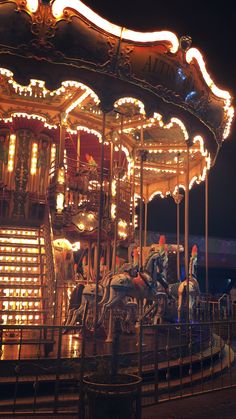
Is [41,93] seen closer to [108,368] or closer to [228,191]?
[108,368]

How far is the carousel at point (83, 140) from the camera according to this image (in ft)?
25.0

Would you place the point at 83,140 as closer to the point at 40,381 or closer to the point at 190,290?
the point at 190,290

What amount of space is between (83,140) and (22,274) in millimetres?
6273

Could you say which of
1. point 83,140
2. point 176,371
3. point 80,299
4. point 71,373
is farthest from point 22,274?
point 83,140

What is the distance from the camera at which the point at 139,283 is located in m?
9.17

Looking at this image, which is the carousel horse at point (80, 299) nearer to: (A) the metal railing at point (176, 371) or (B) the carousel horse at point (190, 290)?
(A) the metal railing at point (176, 371)

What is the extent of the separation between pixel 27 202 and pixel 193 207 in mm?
25889

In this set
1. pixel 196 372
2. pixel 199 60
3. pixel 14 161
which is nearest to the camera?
pixel 196 372

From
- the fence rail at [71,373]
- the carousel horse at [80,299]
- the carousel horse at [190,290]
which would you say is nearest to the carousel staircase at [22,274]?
the carousel horse at [80,299]

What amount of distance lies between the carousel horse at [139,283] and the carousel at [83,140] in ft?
0.08

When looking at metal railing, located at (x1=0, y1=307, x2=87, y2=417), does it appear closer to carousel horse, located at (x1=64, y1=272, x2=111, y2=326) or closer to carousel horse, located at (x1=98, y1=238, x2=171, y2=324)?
carousel horse, located at (x1=98, y1=238, x2=171, y2=324)

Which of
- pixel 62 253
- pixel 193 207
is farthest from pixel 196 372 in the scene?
pixel 193 207

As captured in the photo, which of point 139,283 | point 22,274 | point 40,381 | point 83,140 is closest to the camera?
point 40,381

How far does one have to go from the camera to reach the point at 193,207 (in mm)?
36062
